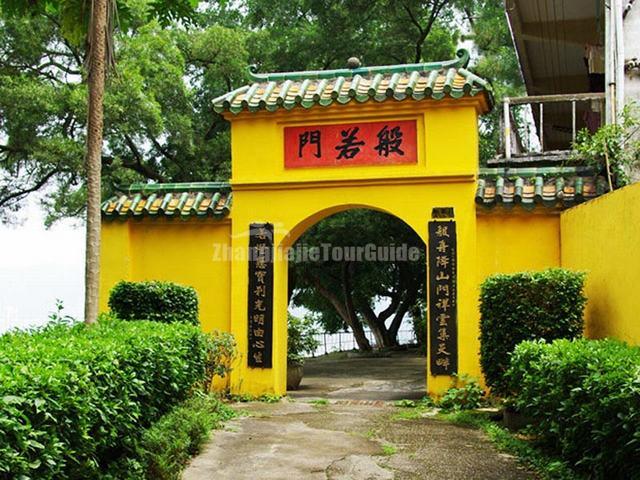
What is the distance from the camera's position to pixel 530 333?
7.88 meters

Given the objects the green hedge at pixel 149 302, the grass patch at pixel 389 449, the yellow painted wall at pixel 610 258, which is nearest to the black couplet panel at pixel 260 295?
the green hedge at pixel 149 302

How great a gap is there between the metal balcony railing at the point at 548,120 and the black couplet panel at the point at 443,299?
6.05 feet

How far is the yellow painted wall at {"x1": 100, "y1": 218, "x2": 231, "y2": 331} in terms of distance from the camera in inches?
424

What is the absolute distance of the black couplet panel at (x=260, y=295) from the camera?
10.4 metres

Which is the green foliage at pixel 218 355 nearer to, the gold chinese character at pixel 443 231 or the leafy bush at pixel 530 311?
the gold chinese character at pixel 443 231

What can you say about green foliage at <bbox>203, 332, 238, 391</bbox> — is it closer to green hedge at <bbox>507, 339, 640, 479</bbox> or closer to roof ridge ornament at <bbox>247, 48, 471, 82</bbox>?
roof ridge ornament at <bbox>247, 48, 471, 82</bbox>

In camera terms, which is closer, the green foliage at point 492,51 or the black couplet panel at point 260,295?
the black couplet panel at point 260,295

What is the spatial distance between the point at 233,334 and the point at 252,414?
174 centimetres

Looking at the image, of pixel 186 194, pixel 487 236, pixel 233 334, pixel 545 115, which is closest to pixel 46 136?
pixel 186 194

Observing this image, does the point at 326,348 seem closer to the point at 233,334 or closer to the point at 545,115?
the point at 545,115

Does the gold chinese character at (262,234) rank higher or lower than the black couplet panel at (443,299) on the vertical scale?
higher

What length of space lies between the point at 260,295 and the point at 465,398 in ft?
9.76

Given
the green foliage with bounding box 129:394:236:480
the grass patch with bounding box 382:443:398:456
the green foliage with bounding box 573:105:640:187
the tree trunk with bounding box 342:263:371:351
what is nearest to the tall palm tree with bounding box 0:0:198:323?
the green foliage with bounding box 129:394:236:480

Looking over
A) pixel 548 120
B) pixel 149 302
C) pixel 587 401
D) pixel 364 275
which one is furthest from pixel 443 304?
pixel 364 275
